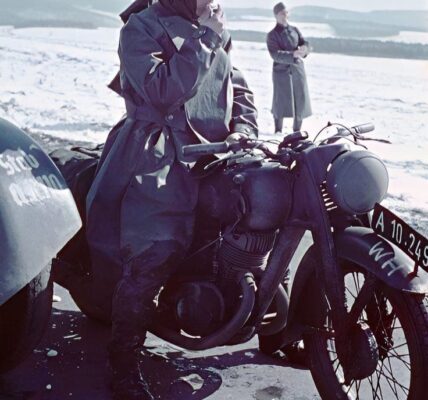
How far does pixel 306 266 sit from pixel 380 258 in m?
0.47

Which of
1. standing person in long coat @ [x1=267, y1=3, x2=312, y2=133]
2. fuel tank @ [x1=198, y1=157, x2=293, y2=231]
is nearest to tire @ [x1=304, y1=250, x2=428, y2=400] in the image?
fuel tank @ [x1=198, y1=157, x2=293, y2=231]

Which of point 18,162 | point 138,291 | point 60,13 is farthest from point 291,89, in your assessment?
point 60,13

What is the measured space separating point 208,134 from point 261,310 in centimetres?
79

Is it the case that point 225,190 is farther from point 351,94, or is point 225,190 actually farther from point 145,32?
point 351,94

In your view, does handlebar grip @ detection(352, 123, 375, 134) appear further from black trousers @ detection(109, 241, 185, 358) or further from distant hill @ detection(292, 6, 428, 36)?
distant hill @ detection(292, 6, 428, 36)

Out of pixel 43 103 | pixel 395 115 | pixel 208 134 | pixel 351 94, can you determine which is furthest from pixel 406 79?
pixel 208 134

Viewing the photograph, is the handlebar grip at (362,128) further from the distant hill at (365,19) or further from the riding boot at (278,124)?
the distant hill at (365,19)

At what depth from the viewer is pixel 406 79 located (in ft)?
57.4

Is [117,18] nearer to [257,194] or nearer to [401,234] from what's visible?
[257,194]

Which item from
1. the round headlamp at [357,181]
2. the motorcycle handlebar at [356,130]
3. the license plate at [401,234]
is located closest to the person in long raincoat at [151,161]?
the motorcycle handlebar at [356,130]

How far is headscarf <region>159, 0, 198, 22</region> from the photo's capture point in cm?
310

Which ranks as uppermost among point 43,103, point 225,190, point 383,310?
point 225,190

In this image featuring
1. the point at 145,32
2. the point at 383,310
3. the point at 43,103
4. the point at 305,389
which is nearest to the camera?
the point at 383,310

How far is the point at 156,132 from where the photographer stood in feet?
10.2
